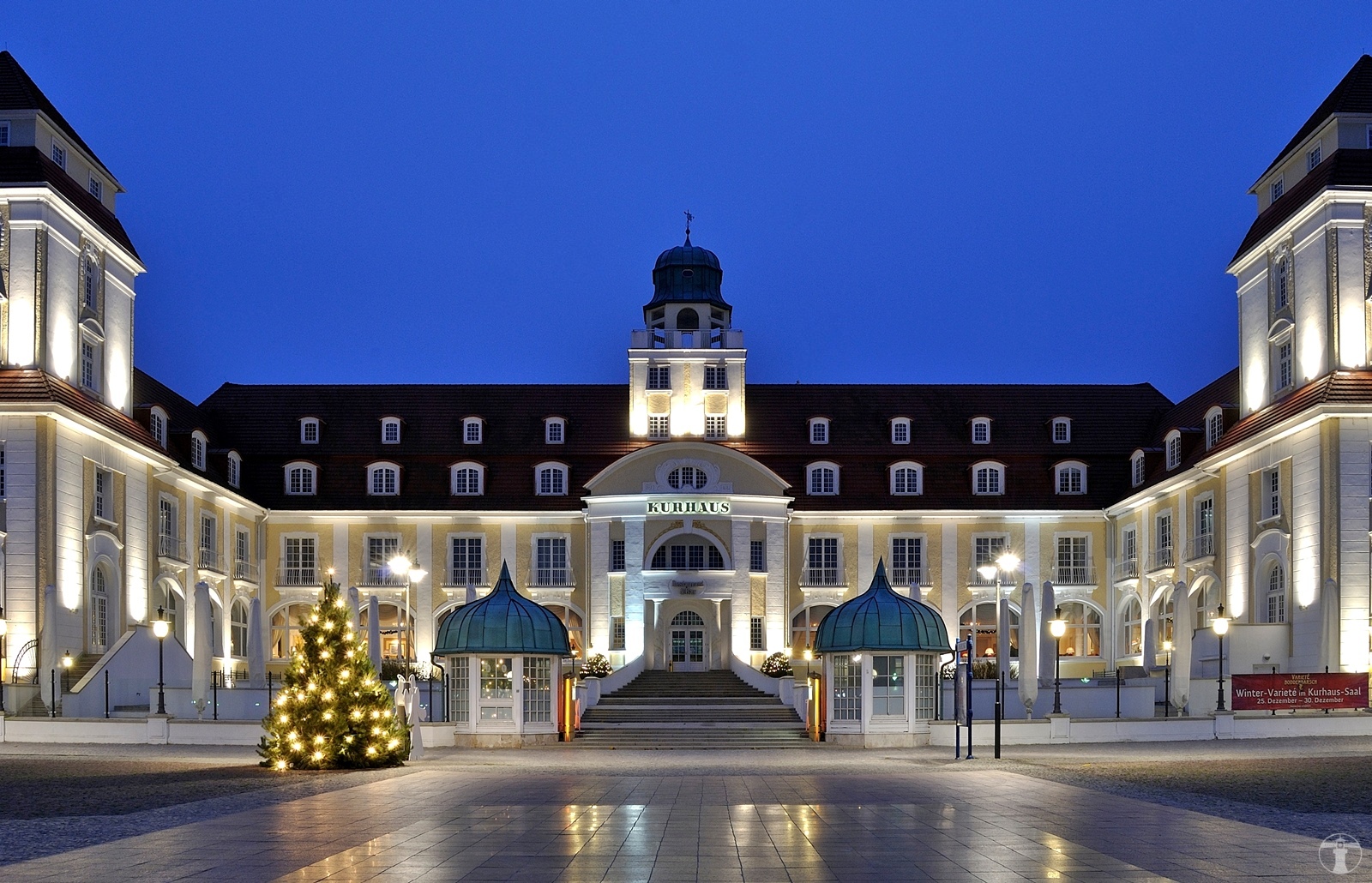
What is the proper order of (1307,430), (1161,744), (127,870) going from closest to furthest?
(127,870) → (1161,744) → (1307,430)

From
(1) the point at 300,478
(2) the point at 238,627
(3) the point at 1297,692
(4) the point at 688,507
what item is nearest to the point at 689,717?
(4) the point at 688,507

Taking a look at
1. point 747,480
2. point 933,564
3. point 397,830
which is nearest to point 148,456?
point 747,480

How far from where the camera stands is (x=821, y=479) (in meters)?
63.0

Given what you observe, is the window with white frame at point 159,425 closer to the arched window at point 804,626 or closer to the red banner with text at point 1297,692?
the arched window at point 804,626

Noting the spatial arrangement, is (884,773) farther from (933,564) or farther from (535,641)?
(933,564)

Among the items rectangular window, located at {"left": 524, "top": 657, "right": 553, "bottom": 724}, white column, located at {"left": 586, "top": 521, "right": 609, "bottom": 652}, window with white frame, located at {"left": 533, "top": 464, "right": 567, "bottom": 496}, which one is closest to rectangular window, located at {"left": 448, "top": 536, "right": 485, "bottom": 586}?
window with white frame, located at {"left": 533, "top": 464, "right": 567, "bottom": 496}

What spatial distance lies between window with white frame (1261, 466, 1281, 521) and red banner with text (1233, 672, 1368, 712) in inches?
367

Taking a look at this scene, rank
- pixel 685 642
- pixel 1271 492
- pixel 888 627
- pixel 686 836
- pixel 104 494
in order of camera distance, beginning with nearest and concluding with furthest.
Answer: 1. pixel 686 836
2. pixel 888 627
3. pixel 104 494
4. pixel 1271 492
5. pixel 685 642

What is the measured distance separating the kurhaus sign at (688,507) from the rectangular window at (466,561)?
25.6 ft

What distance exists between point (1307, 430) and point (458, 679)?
25.1 meters

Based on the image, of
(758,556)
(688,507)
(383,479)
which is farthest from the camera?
(383,479)

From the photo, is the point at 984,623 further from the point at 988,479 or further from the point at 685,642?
the point at 685,642

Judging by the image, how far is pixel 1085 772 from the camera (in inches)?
1056

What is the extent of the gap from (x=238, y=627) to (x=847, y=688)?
30369 mm
